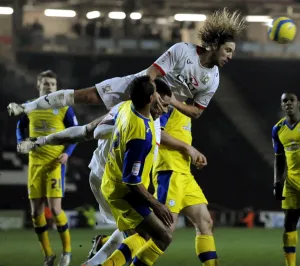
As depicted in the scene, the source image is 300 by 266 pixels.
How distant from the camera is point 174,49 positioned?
24.7ft

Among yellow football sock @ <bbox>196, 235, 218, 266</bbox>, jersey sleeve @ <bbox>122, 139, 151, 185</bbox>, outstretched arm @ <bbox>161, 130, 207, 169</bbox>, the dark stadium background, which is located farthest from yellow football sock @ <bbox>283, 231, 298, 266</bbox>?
the dark stadium background

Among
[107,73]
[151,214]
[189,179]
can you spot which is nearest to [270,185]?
[107,73]

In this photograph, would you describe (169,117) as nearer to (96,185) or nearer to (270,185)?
(96,185)

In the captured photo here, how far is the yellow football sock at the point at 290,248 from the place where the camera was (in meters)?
8.91

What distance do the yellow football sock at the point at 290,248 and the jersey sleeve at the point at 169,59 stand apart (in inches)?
108

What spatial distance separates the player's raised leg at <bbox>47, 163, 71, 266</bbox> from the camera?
9.75 metres

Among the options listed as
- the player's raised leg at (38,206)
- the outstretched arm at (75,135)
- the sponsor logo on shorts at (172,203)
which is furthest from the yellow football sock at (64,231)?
the sponsor logo on shorts at (172,203)

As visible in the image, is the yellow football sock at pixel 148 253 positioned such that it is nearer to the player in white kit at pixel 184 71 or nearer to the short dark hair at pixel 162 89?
the short dark hair at pixel 162 89

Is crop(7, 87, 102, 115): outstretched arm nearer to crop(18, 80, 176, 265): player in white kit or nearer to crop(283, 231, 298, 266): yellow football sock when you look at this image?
crop(18, 80, 176, 265): player in white kit

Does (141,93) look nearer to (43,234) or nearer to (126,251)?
(126,251)

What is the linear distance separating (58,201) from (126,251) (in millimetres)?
3560

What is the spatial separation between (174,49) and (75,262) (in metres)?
3.57

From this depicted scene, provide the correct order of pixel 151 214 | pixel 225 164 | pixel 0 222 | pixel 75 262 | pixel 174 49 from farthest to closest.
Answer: pixel 225 164 < pixel 0 222 < pixel 75 262 < pixel 174 49 < pixel 151 214

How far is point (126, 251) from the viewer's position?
21.8ft
